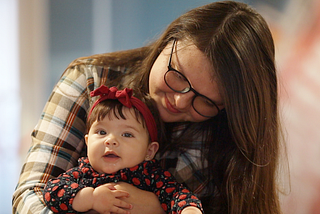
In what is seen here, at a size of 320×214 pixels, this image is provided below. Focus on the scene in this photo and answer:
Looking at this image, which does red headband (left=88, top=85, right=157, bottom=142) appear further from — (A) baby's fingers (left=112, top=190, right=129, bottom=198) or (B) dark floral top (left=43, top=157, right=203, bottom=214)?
(A) baby's fingers (left=112, top=190, right=129, bottom=198)

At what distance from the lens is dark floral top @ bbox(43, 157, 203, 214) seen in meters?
1.26

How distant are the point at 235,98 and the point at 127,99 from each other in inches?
16.9

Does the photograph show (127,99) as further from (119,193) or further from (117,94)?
(119,193)

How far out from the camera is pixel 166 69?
1.38m

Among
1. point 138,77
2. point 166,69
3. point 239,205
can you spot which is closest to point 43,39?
point 138,77

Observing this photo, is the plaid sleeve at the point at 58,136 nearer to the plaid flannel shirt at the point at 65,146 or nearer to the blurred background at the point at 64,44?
the plaid flannel shirt at the point at 65,146

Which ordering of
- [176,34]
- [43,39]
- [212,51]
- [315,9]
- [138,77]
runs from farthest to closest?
[43,39], [315,9], [138,77], [176,34], [212,51]

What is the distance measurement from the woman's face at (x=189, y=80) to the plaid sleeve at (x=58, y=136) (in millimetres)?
329

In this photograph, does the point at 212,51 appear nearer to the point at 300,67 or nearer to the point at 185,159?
the point at 185,159

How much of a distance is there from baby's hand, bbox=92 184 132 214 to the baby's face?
3.7 inches

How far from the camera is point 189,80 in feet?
4.36

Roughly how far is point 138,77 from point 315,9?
1.26 m

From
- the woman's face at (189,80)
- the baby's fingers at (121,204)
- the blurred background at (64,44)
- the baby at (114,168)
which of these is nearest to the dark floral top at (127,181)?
the baby at (114,168)

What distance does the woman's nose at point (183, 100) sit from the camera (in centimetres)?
135
